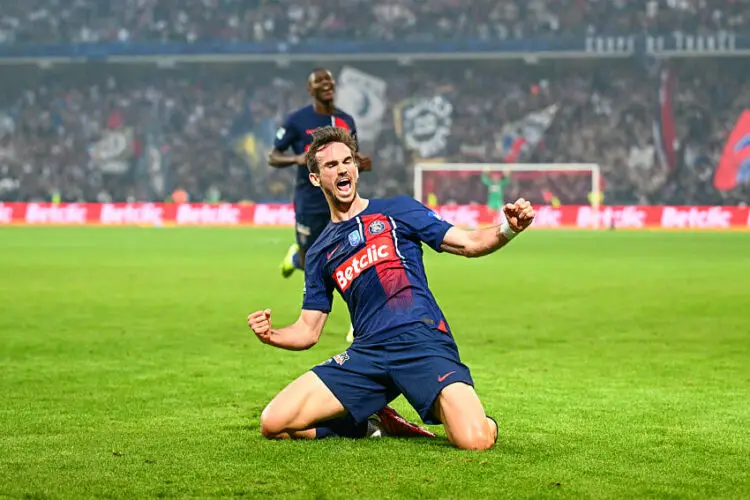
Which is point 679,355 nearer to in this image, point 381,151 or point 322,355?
point 322,355

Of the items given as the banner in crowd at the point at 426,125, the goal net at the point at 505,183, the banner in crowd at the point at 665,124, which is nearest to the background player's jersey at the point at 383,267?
the goal net at the point at 505,183

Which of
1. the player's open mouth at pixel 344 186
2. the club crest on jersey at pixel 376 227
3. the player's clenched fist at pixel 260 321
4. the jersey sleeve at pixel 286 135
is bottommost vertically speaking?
the player's clenched fist at pixel 260 321

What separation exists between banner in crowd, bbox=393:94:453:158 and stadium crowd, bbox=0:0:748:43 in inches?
91.5

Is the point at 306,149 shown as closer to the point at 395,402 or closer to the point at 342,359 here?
the point at 395,402

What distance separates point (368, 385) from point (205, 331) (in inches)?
232

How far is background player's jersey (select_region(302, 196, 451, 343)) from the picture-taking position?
627cm

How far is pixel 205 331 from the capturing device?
11.9 metres

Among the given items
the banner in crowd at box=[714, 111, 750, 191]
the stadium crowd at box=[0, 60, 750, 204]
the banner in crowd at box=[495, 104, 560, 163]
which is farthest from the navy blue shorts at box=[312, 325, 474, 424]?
the banner in crowd at box=[495, 104, 560, 163]

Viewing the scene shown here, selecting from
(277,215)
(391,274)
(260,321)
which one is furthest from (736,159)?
(260,321)

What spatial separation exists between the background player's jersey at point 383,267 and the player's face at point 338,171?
161 millimetres

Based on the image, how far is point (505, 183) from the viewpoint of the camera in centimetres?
4100

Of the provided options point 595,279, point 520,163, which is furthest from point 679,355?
point 520,163

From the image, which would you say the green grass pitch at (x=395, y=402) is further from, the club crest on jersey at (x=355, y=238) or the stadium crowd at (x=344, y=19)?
the stadium crowd at (x=344, y=19)

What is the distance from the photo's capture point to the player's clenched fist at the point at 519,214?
5.65m
